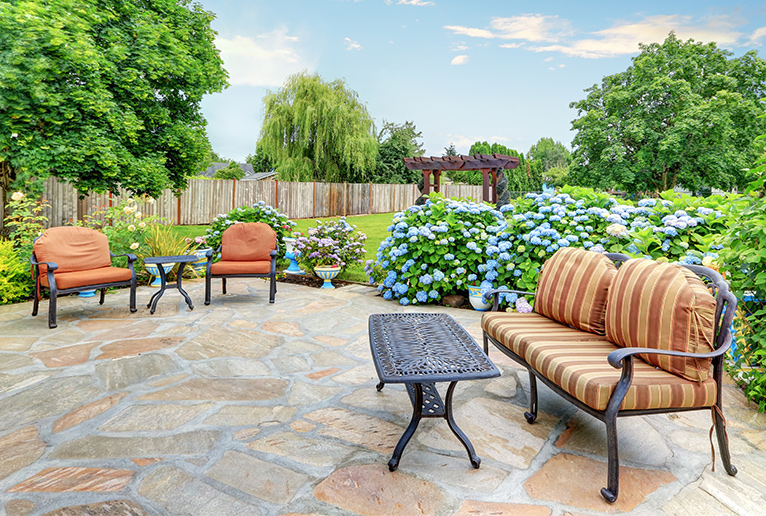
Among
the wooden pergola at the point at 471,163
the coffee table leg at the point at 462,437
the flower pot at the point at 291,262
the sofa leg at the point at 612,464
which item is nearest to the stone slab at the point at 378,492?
the coffee table leg at the point at 462,437

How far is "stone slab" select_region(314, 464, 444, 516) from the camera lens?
5.76 ft

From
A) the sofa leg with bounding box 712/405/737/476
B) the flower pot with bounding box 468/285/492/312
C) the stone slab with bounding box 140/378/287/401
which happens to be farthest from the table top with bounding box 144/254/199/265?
the sofa leg with bounding box 712/405/737/476

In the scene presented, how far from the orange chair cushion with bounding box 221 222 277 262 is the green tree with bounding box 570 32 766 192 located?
18554mm

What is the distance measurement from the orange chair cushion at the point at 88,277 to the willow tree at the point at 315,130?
1443 centimetres

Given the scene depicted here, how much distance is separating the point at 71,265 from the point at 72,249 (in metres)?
0.19

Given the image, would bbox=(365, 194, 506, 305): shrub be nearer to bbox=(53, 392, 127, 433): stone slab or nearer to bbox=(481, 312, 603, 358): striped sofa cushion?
bbox=(481, 312, 603, 358): striped sofa cushion

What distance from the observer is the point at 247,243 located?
580 centimetres

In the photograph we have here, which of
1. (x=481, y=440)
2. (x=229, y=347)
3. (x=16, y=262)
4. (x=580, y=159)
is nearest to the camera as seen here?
(x=481, y=440)

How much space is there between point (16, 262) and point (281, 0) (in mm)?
13149

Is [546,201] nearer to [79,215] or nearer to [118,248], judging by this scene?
[118,248]

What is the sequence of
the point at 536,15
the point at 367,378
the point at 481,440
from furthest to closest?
the point at 536,15 < the point at 367,378 < the point at 481,440

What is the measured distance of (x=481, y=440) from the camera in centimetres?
229

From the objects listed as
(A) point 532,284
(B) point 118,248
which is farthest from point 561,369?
(B) point 118,248

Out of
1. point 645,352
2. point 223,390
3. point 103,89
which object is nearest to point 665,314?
point 645,352
